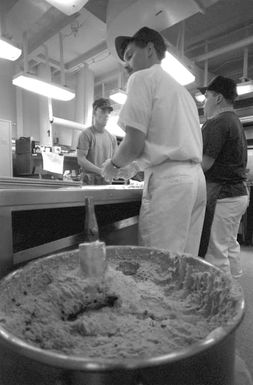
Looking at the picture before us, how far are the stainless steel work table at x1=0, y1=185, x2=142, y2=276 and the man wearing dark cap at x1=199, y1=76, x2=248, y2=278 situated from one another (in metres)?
0.63

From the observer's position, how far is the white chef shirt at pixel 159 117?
945 mm

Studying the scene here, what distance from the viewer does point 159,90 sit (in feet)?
3.18

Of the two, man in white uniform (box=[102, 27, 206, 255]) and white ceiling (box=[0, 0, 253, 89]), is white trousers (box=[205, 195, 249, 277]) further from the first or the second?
white ceiling (box=[0, 0, 253, 89])

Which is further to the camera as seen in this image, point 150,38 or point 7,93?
point 7,93

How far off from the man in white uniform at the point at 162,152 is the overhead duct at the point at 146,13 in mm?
1489

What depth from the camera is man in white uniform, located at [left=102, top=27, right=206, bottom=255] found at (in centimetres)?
94

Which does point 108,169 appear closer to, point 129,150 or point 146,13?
point 129,150

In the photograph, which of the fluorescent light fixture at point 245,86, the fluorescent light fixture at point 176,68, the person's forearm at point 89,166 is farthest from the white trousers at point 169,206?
the fluorescent light fixture at point 245,86

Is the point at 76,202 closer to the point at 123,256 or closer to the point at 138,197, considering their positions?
the point at 123,256

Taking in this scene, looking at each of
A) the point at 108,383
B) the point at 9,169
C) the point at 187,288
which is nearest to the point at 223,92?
the point at 187,288

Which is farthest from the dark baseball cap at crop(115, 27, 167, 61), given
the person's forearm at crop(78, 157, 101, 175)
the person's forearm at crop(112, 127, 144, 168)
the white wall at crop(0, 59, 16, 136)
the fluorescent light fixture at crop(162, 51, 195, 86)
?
the white wall at crop(0, 59, 16, 136)

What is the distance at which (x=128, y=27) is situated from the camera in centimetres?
229

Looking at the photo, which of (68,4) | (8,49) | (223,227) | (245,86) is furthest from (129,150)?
(245,86)

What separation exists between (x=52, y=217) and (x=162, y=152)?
61 centimetres
